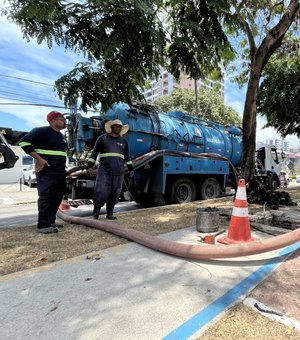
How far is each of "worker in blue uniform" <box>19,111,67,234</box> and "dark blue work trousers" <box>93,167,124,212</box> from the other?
910 millimetres

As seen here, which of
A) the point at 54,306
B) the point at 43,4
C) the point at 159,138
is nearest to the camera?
the point at 54,306

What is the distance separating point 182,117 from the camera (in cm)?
1066

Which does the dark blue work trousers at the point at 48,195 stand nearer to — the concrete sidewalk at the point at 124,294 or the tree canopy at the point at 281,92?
the concrete sidewalk at the point at 124,294

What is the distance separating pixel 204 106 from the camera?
3609 cm

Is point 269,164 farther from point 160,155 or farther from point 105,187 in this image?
point 105,187

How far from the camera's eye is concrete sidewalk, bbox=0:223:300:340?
2.21 meters

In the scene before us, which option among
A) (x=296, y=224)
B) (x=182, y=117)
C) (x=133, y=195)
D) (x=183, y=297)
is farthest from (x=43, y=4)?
(x=182, y=117)

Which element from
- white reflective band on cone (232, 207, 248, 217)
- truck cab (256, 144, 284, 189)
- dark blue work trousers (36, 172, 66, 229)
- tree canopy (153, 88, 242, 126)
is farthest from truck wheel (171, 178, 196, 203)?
tree canopy (153, 88, 242, 126)

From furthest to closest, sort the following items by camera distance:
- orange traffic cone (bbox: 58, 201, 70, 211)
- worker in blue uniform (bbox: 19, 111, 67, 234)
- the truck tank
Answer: the truck tank < orange traffic cone (bbox: 58, 201, 70, 211) < worker in blue uniform (bbox: 19, 111, 67, 234)

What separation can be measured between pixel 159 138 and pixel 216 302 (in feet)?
23.0

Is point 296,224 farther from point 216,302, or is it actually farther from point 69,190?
point 69,190

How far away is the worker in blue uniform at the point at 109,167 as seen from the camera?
5852 millimetres

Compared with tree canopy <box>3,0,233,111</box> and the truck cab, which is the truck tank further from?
the truck cab

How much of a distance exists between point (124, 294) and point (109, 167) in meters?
3.34
